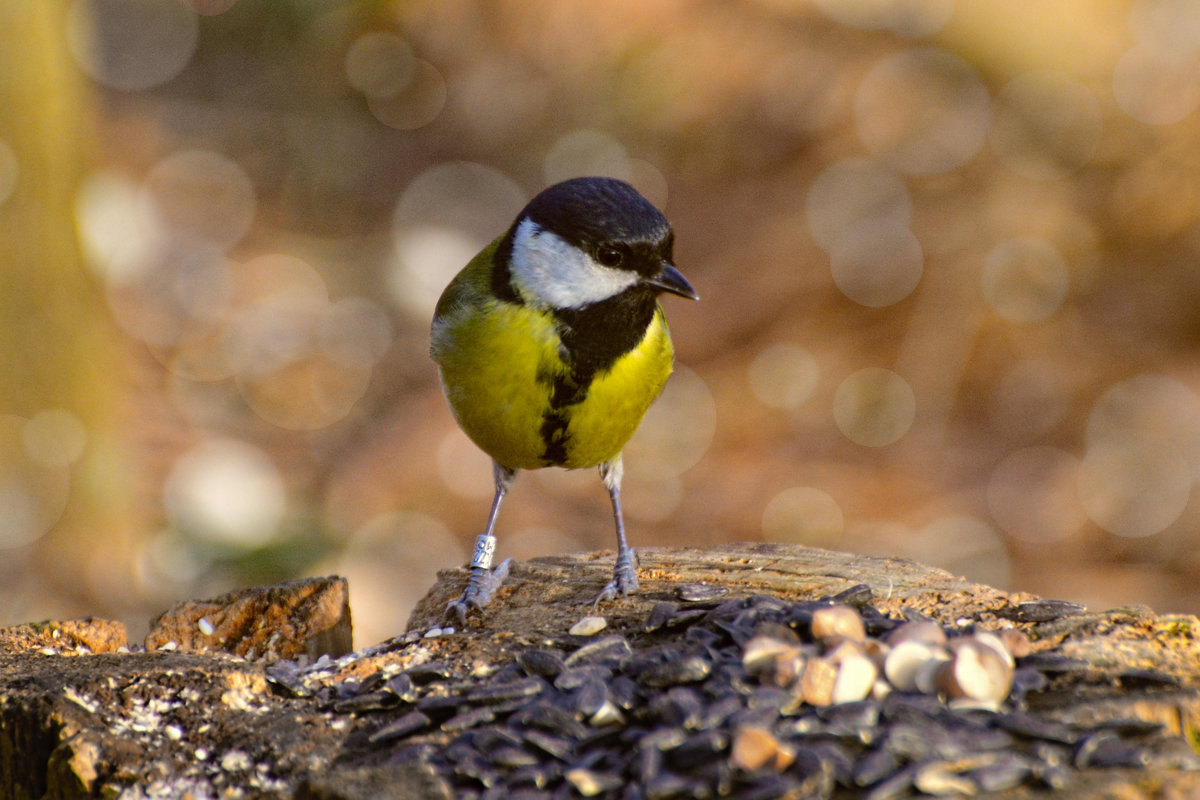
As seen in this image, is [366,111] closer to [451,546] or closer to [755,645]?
[451,546]

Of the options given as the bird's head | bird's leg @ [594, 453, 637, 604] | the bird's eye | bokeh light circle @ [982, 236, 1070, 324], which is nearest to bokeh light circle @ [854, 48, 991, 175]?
bokeh light circle @ [982, 236, 1070, 324]

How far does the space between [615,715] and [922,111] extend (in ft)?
14.3

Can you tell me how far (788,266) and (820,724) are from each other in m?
3.71

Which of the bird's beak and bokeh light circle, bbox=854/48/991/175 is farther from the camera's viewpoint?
bokeh light circle, bbox=854/48/991/175

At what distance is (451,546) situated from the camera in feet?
15.5

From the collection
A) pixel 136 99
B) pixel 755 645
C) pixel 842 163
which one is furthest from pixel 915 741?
pixel 136 99

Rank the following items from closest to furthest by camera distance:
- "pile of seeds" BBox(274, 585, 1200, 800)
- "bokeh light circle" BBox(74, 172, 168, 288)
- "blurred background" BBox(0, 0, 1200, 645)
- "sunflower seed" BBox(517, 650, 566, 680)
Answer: "pile of seeds" BBox(274, 585, 1200, 800)
"sunflower seed" BBox(517, 650, 566, 680)
"blurred background" BBox(0, 0, 1200, 645)
"bokeh light circle" BBox(74, 172, 168, 288)

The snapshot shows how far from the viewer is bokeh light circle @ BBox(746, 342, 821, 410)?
5.11 metres

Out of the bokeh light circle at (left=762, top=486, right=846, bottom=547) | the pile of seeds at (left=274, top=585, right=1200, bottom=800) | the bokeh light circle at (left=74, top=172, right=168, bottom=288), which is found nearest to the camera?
the pile of seeds at (left=274, top=585, right=1200, bottom=800)

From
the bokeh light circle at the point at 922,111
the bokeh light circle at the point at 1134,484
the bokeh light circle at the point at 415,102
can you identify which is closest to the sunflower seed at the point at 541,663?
the bokeh light circle at the point at 1134,484

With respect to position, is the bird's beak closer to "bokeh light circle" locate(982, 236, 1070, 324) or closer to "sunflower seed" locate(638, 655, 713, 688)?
"sunflower seed" locate(638, 655, 713, 688)

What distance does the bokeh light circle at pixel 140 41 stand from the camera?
649cm

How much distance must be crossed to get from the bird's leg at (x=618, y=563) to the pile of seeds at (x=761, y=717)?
0.38 m

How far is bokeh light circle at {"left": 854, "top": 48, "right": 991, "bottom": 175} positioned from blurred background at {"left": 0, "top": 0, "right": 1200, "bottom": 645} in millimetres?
17
